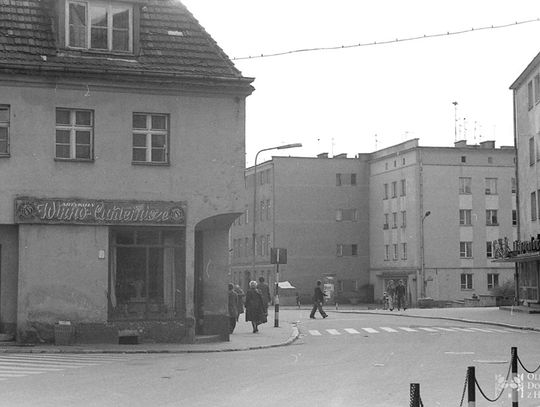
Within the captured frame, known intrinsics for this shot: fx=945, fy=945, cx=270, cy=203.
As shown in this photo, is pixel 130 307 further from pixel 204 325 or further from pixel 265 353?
pixel 265 353

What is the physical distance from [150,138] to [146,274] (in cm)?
382

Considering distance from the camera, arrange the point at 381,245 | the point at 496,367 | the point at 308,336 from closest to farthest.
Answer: the point at 496,367 → the point at 308,336 → the point at 381,245

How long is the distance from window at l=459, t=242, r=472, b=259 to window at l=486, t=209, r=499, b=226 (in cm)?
285

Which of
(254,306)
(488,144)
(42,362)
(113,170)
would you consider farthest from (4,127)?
(488,144)

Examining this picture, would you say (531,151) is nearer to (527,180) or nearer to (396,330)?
(527,180)

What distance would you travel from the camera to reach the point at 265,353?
2377cm

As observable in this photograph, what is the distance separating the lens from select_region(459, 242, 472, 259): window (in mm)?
84562

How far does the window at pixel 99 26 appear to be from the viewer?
26.1m

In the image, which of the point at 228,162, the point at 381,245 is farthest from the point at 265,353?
the point at 381,245

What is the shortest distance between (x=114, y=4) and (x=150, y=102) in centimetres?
293

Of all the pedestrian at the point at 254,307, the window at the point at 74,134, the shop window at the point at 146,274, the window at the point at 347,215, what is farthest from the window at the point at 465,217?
the window at the point at 74,134

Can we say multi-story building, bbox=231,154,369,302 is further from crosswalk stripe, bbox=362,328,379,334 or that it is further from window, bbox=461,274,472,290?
crosswalk stripe, bbox=362,328,379,334

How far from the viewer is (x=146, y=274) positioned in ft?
86.4

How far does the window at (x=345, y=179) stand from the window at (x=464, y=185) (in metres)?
13.9
